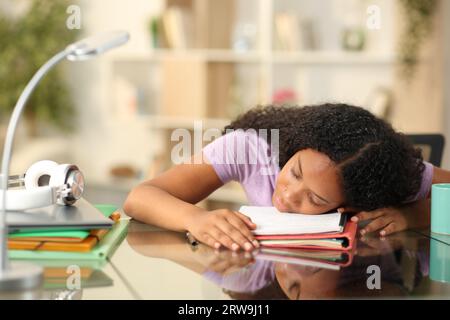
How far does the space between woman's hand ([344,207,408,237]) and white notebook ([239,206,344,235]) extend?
0.06 metres

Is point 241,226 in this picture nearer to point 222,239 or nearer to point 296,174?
point 222,239

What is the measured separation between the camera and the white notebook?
1.49 metres

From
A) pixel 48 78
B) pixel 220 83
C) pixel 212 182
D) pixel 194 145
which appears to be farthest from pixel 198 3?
pixel 212 182

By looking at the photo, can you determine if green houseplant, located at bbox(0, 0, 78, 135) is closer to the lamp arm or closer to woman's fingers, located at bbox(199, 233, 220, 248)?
woman's fingers, located at bbox(199, 233, 220, 248)

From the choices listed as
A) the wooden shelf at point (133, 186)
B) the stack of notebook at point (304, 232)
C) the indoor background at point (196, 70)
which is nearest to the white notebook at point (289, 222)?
the stack of notebook at point (304, 232)

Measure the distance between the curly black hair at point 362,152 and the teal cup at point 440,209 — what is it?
0.11 metres

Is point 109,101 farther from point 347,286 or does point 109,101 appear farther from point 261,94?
point 347,286

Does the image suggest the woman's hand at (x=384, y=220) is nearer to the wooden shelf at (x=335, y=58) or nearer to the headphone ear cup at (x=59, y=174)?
the headphone ear cup at (x=59, y=174)

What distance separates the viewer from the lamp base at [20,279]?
45.6 inches

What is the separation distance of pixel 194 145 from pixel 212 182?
124 inches

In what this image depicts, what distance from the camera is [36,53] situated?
5.25 meters

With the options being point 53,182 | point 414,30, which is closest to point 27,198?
point 53,182

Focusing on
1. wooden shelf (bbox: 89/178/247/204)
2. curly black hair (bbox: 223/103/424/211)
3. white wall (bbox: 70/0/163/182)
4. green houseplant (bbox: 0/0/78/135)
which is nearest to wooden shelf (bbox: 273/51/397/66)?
wooden shelf (bbox: 89/178/247/204)

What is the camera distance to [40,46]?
5273 millimetres
